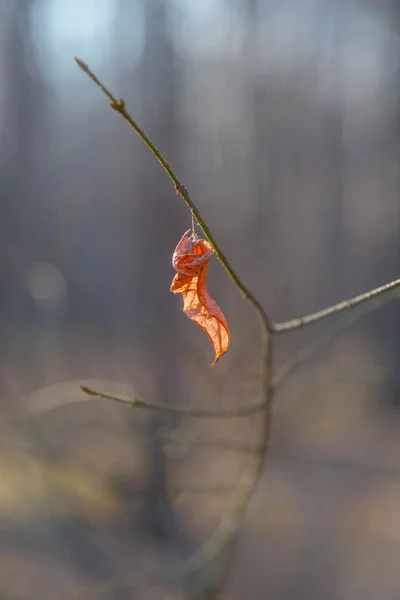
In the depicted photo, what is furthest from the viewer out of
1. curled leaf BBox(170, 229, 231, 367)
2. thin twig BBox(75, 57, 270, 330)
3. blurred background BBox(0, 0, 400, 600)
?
blurred background BBox(0, 0, 400, 600)

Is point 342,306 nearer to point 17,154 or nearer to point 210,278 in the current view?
point 210,278

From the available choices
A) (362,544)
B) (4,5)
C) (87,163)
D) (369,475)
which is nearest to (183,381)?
(362,544)

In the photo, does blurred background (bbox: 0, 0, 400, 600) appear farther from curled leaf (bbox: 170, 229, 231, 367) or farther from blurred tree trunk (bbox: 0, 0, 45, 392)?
curled leaf (bbox: 170, 229, 231, 367)

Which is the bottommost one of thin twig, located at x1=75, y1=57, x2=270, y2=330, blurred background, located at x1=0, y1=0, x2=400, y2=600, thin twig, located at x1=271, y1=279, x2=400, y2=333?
blurred background, located at x1=0, y1=0, x2=400, y2=600

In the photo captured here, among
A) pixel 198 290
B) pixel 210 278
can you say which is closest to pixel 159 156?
pixel 198 290

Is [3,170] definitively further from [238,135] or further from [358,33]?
[358,33]

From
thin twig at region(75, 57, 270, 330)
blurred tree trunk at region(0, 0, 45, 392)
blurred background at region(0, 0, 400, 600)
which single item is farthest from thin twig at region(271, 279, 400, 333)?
blurred tree trunk at region(0, 0, 45, 392)

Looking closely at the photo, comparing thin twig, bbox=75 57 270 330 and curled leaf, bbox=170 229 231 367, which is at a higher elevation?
thin twig, bbox=75 57 270 330
